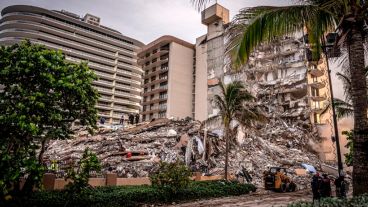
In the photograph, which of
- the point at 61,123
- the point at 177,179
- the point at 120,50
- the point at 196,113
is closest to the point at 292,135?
the point at 196,113

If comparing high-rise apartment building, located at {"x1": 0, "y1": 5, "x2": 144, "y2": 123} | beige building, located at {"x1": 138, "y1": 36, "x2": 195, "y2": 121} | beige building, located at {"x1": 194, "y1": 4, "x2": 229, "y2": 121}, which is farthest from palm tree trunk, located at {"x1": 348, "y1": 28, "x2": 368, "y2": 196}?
high-rise apartment building, located at {"x1": 0, "y1": 5, "x2": 144, "y2": 123}

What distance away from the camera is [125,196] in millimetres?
14320

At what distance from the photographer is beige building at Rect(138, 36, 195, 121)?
213ft

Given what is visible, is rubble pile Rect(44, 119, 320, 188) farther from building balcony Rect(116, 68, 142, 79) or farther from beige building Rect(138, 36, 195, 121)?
building balcony Rect(116, 68, 142, 79)

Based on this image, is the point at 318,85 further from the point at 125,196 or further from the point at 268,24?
the point at 268,24

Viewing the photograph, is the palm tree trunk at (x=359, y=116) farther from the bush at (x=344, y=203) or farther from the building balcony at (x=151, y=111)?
the building balcony at (x=151, y=111)

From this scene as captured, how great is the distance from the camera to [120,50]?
91.6 meters

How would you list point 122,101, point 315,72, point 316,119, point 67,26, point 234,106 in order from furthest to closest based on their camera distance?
point 122,101
point 67,26
point 315,72
point 316,119
point 234,106

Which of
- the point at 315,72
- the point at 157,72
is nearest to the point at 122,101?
the point at 157,72

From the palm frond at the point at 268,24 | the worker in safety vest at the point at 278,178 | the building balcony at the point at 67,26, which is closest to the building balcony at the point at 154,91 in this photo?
the building balcony at the point at 67,26

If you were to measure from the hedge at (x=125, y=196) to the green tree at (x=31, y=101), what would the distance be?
0.82 metres

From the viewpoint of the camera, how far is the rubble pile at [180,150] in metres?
26.6

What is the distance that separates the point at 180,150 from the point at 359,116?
2357 cm

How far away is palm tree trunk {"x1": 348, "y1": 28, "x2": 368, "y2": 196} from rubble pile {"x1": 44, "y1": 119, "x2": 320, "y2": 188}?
1887cm
